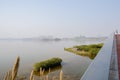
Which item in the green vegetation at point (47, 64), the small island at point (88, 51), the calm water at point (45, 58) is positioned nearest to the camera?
the calm water at point (45, 58)

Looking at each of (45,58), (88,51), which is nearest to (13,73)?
(45,58)

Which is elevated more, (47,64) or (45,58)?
(47,64)

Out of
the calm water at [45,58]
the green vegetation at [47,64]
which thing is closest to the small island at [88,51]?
the calm water at [45,58]

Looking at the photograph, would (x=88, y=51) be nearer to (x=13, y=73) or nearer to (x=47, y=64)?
(x=47, y=64)

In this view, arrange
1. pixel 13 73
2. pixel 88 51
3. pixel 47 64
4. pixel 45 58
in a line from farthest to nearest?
pixel 88 51 < pixel 45 58 < pixel 47 64 < pixel 13 73

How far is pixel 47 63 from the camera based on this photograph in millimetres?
15672

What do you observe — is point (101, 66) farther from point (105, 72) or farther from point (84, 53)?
point (84, 53)

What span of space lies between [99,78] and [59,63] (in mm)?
15737

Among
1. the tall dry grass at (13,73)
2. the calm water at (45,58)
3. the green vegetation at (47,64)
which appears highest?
the tall dry grass at (13,73)

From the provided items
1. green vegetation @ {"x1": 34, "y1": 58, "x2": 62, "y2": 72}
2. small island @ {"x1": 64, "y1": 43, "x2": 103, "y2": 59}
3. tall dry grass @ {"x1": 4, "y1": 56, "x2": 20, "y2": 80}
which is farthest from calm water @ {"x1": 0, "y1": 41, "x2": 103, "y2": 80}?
tall dry grass @ {"x1": 4, "y1": 56, "x2": 20, "y2": 80}

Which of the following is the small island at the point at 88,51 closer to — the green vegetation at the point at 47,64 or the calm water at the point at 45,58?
the calm water at the point at 45,58

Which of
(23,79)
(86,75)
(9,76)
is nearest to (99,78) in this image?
(86,75)

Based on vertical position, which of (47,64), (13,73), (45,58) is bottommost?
(45,58)

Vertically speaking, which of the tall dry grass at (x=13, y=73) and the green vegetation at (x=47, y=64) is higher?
the tall dry grass at (x=13, y=73)
